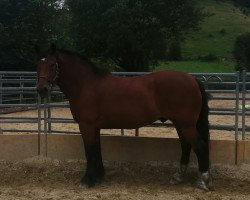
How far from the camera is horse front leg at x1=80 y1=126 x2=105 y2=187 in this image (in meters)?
6.25

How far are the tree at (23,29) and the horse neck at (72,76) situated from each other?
11207mm

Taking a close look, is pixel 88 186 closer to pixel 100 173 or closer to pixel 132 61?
pixel 100 173

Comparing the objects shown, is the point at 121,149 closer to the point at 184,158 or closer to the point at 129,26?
the point at 184,158

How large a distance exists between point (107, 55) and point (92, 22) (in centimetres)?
179

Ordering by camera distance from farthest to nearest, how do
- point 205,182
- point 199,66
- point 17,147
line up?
point 199,66
point 17,147
point 205,182

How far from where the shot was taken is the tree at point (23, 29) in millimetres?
17484

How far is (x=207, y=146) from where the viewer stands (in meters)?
6.14

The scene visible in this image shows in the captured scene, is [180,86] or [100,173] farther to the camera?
[100,173]

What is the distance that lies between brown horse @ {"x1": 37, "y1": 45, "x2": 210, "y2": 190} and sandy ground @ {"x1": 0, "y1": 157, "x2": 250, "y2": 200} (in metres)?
0.21

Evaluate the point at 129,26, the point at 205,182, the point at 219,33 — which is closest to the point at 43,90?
the point at 205,182

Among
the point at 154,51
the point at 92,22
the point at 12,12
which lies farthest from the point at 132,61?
the point at 12,12

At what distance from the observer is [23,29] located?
1753 centimetres

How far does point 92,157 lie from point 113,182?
0.44 meters

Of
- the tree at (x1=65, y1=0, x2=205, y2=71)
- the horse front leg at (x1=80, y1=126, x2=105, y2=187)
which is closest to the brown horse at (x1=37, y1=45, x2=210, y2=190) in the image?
the horse front leg at (x1=80, y1=126, x2=105, y2=187)
